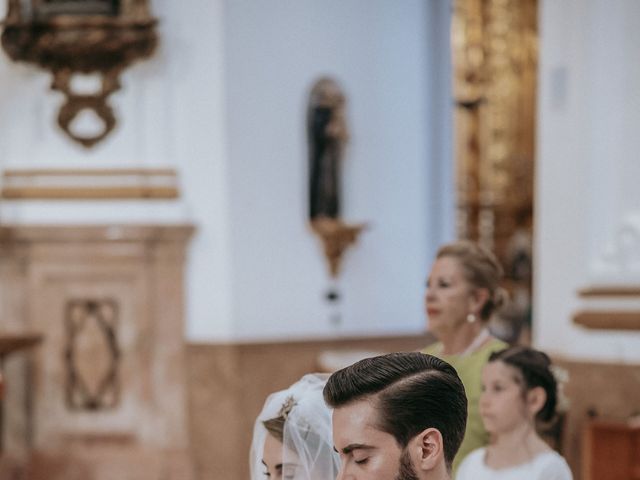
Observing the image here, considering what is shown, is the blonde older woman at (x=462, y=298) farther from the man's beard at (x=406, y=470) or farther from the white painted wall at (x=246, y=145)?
the white painted wall at (x=246, y=145)

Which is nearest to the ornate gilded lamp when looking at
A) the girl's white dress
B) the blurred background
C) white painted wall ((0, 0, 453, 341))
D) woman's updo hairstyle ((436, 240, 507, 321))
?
the blurred background

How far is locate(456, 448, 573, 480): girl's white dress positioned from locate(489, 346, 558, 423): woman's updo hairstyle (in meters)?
0.22

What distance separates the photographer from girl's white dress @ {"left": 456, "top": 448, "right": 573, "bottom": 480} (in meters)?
2.84

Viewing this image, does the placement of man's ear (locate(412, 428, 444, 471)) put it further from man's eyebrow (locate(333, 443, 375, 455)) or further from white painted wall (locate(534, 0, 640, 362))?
white painted wall (locate(534, 0, 640, 362))

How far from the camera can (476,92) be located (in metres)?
11.3

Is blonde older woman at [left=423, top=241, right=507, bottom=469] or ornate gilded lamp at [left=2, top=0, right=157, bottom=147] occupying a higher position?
ornate gilded lamp at [left=2, top=0, right=157, bottom=147]

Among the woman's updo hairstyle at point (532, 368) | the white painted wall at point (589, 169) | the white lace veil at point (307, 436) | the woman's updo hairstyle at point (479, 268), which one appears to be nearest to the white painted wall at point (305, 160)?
the white painted wall at point (589, 169)

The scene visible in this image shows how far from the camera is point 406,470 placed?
175cm

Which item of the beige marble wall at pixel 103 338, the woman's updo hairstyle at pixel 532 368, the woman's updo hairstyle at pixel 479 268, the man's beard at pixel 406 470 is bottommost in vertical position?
the beige marble wall at pixel 103 338

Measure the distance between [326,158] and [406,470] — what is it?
19.7 feet

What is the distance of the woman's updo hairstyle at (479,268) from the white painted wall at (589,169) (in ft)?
7.44

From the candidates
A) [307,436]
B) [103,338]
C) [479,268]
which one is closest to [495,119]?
[103,338]

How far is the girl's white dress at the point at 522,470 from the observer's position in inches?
112

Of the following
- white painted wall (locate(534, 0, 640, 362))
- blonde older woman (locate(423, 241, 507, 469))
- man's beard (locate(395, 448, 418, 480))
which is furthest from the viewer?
white painted wall (locate(534, 0, 640, 362))
